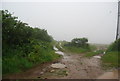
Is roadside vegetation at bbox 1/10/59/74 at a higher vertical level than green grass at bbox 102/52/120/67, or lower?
higher

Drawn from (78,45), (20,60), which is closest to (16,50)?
(20,60)

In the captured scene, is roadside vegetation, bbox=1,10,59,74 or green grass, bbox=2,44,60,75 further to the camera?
roadside vegetation, bbox=1,10,59,74

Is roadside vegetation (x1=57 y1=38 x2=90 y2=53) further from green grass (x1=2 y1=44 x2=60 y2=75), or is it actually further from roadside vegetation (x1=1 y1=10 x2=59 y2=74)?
green grass (x1=2 y1=44 x2=60 y2=75)

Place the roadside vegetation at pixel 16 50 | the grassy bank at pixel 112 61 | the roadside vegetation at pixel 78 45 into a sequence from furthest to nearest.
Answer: the roadside vegetation at pixel 78 45
the grassy bank at pixel 112 61
the roadside vegetation at pixel 16 50

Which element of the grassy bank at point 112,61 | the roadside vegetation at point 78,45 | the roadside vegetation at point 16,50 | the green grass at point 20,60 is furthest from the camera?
the roadside vegetation at point 78,45

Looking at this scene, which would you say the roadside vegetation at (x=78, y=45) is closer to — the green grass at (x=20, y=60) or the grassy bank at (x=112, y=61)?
the grassy bank at (x=112, y=61)

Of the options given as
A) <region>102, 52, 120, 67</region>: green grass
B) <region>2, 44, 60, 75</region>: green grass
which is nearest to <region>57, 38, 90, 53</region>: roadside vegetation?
<region>102, 52, 120, 67</region>: green grass

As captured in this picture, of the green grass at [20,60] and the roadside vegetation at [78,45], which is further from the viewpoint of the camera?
the roadside vegetation at [78,45]

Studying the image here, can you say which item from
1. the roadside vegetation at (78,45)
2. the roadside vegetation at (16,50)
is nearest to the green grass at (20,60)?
the roadside vegetation at (16,50)

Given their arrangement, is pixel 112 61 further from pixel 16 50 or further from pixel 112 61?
pixel 16 50

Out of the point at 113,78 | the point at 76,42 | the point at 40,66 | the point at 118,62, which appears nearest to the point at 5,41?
the point at 40,66

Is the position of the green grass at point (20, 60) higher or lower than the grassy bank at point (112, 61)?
higher

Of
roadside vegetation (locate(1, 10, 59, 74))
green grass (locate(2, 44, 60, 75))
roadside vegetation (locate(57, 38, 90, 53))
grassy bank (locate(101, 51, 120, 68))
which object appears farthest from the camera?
roadside vegetation (locate(57, 38, 90, 53))

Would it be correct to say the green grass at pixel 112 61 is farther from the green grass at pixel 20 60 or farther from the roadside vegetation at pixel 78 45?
the roadside vegetation at pixel 78 45
